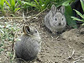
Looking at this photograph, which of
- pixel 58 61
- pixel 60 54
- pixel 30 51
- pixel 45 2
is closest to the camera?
pixel 30 51

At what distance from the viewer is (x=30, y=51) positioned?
4.68 meters

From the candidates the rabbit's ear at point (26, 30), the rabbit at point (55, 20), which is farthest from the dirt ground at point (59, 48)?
the rabbit's ear at point (26, 30)

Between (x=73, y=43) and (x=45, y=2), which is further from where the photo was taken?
(x=45, y=2)

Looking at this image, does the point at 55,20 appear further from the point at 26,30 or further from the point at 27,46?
the point at 27,46

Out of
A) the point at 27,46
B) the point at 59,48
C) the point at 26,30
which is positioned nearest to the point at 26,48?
the point at 27,46

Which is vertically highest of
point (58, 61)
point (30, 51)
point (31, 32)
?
point (31, 32)

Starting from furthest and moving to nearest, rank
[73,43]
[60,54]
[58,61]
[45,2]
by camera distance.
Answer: [45,2] < [73,43] < [60,54] < [58,61]

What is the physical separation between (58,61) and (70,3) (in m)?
3.22

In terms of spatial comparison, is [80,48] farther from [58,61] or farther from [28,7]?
[28,7]

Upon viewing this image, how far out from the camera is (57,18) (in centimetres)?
696

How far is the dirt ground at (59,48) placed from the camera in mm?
5277

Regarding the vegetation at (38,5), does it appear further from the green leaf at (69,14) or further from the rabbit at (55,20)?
the rabbit at (55,20)

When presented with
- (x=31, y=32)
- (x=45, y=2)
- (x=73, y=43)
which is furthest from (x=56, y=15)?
(x=31, y=32)

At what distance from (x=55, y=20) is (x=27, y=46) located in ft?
8.89
